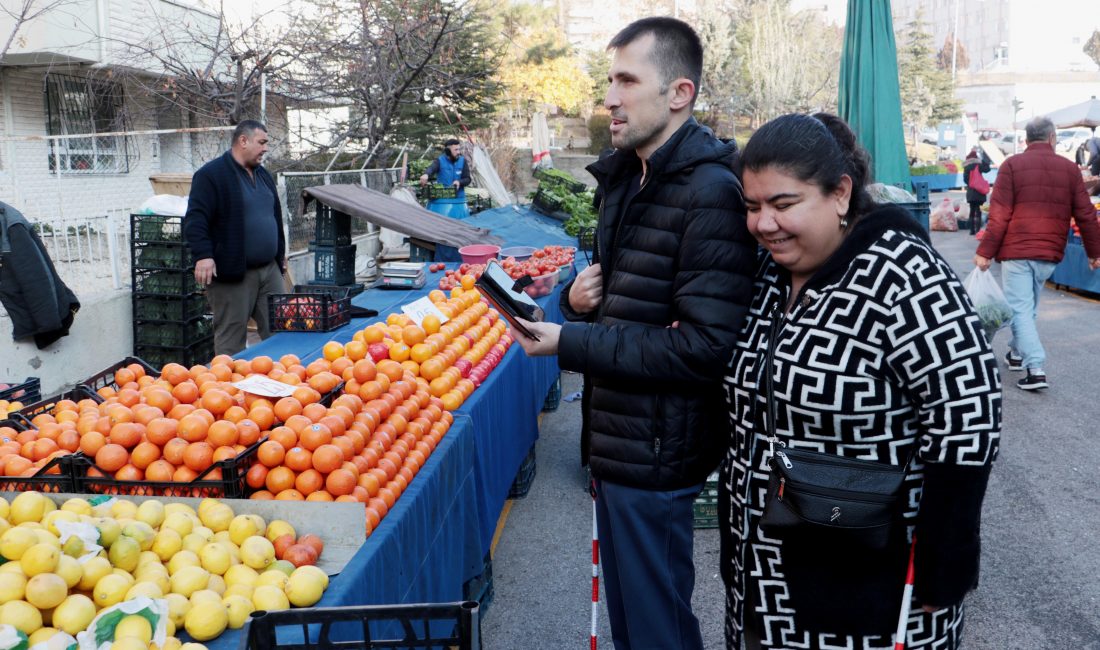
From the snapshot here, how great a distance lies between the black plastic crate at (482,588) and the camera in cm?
412

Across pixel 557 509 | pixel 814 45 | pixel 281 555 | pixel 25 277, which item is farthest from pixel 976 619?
pixel 814 45

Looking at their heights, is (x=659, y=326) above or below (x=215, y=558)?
above

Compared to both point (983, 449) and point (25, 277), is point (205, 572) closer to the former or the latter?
point (983, 449)

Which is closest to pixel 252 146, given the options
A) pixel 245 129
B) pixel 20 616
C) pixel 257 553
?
pixel 245 129

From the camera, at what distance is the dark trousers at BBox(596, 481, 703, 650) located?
104 inches

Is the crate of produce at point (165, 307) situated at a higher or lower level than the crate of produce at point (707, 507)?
higher

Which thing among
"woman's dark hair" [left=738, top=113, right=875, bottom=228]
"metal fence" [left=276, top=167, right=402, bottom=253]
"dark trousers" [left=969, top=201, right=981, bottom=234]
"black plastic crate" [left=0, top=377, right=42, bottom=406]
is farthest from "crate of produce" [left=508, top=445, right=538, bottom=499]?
"dark trousers" [left=969, top=201, right=981, bottom=234]

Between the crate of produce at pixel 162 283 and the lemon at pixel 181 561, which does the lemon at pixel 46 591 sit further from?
the crate of produce at pixel 162 283

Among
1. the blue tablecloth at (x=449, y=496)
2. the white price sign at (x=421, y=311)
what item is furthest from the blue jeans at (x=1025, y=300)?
the white price sign at (x=421, y=311)

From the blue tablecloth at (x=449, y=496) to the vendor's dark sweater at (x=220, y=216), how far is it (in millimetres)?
991

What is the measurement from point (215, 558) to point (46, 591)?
0.46m

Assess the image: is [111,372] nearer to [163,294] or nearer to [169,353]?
[163,294]

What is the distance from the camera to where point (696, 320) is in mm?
2330

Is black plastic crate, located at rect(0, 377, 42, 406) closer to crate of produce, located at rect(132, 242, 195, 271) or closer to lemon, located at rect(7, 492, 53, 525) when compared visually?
lemon, located at rect(7, 492, 53, 525)
